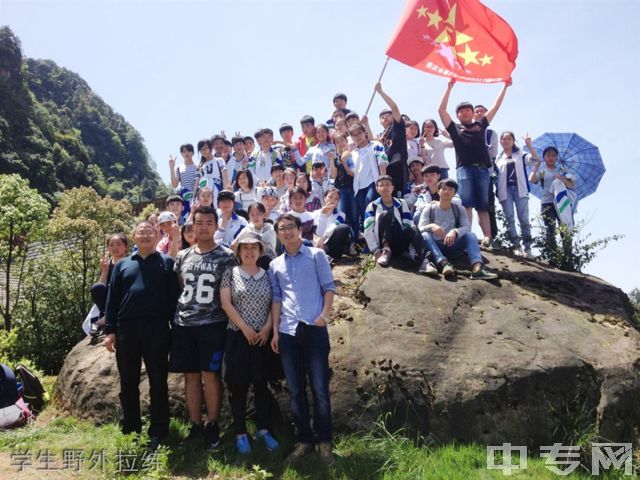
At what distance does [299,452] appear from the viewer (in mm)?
4309

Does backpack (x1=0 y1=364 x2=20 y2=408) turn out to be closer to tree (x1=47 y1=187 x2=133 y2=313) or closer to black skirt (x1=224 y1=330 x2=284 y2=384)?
black skirt (x1=224 y1=330 x2=284 y2=384)

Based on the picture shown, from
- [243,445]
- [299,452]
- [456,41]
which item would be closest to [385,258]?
[299,452]

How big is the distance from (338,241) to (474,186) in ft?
8.15

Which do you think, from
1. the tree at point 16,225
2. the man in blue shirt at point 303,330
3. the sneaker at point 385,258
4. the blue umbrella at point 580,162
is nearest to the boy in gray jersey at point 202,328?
the man in blue shirt at point 303,330

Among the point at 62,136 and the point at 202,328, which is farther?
the point at 62,136

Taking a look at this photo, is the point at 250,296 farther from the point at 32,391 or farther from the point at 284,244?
the point at 32,391

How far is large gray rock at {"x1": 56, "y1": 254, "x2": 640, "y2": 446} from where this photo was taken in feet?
15.7

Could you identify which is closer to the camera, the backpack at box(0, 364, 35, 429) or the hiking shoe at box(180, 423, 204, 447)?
the hiking shoe at box(180, 423, 204, 447)

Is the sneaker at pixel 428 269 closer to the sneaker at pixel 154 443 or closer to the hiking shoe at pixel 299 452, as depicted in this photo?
the hiking shoe at pixel 299 452

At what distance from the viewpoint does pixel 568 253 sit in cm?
815

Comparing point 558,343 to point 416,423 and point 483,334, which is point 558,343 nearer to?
point 483,334

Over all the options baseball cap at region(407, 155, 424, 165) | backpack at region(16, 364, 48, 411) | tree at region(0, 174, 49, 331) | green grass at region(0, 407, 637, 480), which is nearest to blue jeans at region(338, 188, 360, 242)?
baseball cap at region(407, 155, 424, 165)

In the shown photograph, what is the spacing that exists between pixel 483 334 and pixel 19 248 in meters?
13.9

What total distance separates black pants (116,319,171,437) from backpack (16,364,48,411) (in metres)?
3.09
